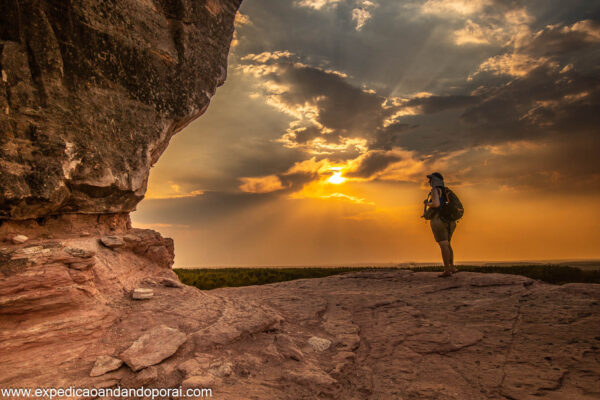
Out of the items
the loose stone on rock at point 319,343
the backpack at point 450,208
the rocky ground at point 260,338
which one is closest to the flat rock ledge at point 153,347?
the rocky ground at point 260,338

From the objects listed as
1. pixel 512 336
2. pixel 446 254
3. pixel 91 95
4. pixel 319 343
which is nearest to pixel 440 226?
pixel 446 254

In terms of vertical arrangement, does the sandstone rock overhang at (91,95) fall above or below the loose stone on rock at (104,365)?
above

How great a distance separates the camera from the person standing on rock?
891 centimetres

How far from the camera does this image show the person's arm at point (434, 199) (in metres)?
8.98

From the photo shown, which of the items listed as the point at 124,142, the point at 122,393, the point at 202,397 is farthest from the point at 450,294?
the point at 124,142

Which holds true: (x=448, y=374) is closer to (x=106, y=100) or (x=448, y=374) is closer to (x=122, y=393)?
(x=122, y=393)

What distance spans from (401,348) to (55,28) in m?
8.65

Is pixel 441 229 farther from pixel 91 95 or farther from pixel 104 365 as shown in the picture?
pixel 91 95

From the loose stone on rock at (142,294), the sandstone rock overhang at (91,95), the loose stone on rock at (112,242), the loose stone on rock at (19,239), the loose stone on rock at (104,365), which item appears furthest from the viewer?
the loose stone on rock at (112,242)

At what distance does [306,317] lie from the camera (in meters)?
6.54

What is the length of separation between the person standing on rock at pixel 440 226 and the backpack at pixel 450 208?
8 centimetres

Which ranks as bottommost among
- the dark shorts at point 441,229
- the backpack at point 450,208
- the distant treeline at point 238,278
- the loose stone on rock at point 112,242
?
the distant treeline at point 238,278

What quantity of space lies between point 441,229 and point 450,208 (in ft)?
2.22

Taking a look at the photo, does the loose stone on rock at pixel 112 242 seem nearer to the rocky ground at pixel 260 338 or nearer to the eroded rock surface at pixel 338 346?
the rocky ground at pixel 260 338
